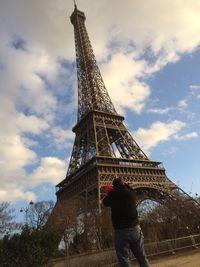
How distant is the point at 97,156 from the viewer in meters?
42.5

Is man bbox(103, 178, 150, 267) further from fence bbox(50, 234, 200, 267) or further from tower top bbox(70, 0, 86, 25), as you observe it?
tower top bbox(70, 0, 86, 25)

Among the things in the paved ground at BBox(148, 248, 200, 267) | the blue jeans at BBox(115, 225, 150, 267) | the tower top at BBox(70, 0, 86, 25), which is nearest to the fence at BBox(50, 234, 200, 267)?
the paved ground at BBox(148, 248, 200, 267)

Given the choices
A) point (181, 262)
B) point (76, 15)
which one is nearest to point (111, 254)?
point (181, 262)

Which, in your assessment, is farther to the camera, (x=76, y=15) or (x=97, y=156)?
(x=76, y=15)

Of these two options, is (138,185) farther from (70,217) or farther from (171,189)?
(70,217)

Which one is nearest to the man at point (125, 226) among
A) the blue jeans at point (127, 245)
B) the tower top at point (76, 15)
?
the blue jeans at point (127, 245)

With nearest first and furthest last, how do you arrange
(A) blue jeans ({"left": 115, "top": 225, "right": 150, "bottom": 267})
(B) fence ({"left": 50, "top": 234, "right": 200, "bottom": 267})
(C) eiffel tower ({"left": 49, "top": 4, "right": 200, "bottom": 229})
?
(A) blue jeans ({"left": 115, "top": 225, "right": 150, "bottom": 267}) < (B) fence ({"left": 50, "top": 234, "right": 200, "bottom": 267}) < (C) eiffel tower ({"left": 49, "top": 4, "right": 200, "bottom": 229})

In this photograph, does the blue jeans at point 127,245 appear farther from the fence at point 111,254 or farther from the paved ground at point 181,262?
the fence at point 111,254

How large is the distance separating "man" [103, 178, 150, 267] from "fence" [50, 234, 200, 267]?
11.3 m

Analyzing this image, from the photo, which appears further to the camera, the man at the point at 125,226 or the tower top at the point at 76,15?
the tower top at the point at 76,15

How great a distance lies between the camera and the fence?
56.9ft

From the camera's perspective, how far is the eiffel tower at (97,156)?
41.5 meters

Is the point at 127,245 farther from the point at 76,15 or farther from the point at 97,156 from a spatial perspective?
the point at 76,15

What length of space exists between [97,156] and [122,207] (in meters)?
36.8
